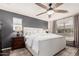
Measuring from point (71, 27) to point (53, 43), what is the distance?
69 cm

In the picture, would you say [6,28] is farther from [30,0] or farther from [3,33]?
[30,0]

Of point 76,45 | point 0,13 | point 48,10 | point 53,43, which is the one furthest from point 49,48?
point 0,13

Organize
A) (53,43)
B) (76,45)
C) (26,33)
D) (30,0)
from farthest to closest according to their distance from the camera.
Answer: (26,33)
(53,43)
(76,45)
(30,0)

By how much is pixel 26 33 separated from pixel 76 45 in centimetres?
192

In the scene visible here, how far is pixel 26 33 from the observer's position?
2631 millimetres

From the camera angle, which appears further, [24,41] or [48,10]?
[24,41]

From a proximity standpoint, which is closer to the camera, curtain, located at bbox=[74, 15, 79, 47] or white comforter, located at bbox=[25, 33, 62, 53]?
curtain, located at bbox=[74, 15, 79, 47]

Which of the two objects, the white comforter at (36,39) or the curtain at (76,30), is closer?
the curtain at (76,30)

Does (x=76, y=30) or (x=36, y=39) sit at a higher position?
(x=76, y=30)

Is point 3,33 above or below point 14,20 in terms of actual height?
below

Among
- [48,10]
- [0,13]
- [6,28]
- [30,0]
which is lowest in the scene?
[6,28]

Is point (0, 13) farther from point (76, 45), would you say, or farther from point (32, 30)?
point (76, 45)

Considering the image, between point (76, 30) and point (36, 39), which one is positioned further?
point (36, 39)

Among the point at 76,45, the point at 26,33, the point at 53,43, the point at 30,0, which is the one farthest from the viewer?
the point at 26,33
